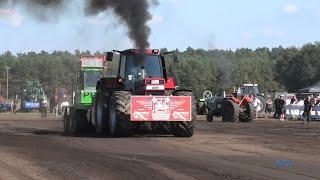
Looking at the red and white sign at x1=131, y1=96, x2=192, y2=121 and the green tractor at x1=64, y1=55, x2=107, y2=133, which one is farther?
the green tractor at x1=64, y1=55, x2=107, y2=133

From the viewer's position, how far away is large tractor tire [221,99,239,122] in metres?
33.7

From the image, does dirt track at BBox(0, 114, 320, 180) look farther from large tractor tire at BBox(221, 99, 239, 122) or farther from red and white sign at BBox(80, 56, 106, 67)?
large tractor tire at BBox(221, 99, 239, 122)

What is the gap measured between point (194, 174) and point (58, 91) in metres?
36.5

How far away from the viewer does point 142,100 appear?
64.4 feet

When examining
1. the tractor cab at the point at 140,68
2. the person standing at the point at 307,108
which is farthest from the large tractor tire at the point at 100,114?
the person standing at the point at 307,108

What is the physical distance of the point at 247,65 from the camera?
129 metres

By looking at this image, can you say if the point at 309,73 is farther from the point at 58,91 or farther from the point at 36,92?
the point at 58,91

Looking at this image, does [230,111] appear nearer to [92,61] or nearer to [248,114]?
[248,114]

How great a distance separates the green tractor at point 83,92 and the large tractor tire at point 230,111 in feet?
25.2

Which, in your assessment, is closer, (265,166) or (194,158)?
(265,166)

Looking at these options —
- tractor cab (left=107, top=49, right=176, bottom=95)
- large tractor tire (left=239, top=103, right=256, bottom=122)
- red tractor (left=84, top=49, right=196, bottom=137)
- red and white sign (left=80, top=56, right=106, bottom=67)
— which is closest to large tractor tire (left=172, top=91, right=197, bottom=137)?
red tractor (left=84, top=49, right=196, bottom=137)

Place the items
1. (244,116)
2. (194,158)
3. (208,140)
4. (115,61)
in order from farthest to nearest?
1. (244,116)
2. (115,61)
3. (208,140)
4. (194,158)

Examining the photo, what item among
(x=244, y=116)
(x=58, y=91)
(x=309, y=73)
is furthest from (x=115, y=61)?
(x=309, y=73)

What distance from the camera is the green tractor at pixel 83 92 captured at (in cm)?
2388
